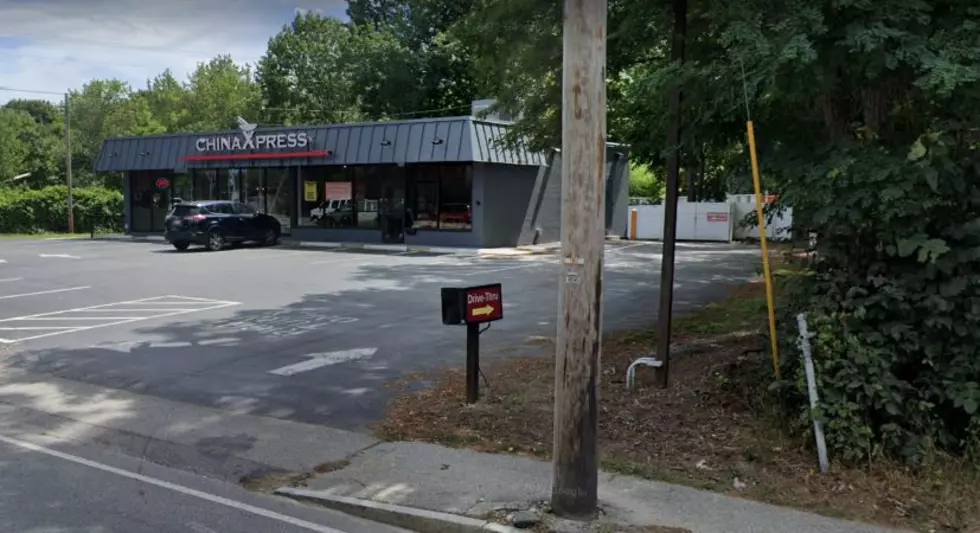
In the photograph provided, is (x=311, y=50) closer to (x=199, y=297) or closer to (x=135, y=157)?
(x=135, y=157)

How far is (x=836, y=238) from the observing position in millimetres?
5777

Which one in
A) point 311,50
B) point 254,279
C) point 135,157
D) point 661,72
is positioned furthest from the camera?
point 311,50

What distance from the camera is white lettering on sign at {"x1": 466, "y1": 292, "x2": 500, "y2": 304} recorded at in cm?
716

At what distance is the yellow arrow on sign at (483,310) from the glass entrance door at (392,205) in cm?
2260

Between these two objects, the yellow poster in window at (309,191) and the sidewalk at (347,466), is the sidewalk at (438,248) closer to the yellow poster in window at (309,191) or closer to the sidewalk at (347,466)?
the yellow poster in window at (309,191)

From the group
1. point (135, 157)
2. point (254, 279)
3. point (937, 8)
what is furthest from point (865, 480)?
point (135, 157)

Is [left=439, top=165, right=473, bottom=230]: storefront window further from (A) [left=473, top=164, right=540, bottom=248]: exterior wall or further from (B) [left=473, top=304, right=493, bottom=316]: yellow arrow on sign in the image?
(B) [left=473, top=304, right=493, bottom=316]: yellow arrow on sign

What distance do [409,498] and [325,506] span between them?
58cm

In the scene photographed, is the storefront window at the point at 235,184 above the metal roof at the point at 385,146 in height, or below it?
below

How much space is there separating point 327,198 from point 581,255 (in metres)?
28.2

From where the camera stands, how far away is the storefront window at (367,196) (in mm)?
30469

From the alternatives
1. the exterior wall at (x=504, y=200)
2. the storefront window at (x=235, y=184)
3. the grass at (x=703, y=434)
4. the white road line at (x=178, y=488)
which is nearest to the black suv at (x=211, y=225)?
the storefront window at (x=235, y=184)

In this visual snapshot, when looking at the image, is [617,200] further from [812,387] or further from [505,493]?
[505,493]

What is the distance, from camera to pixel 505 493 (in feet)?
17.1
